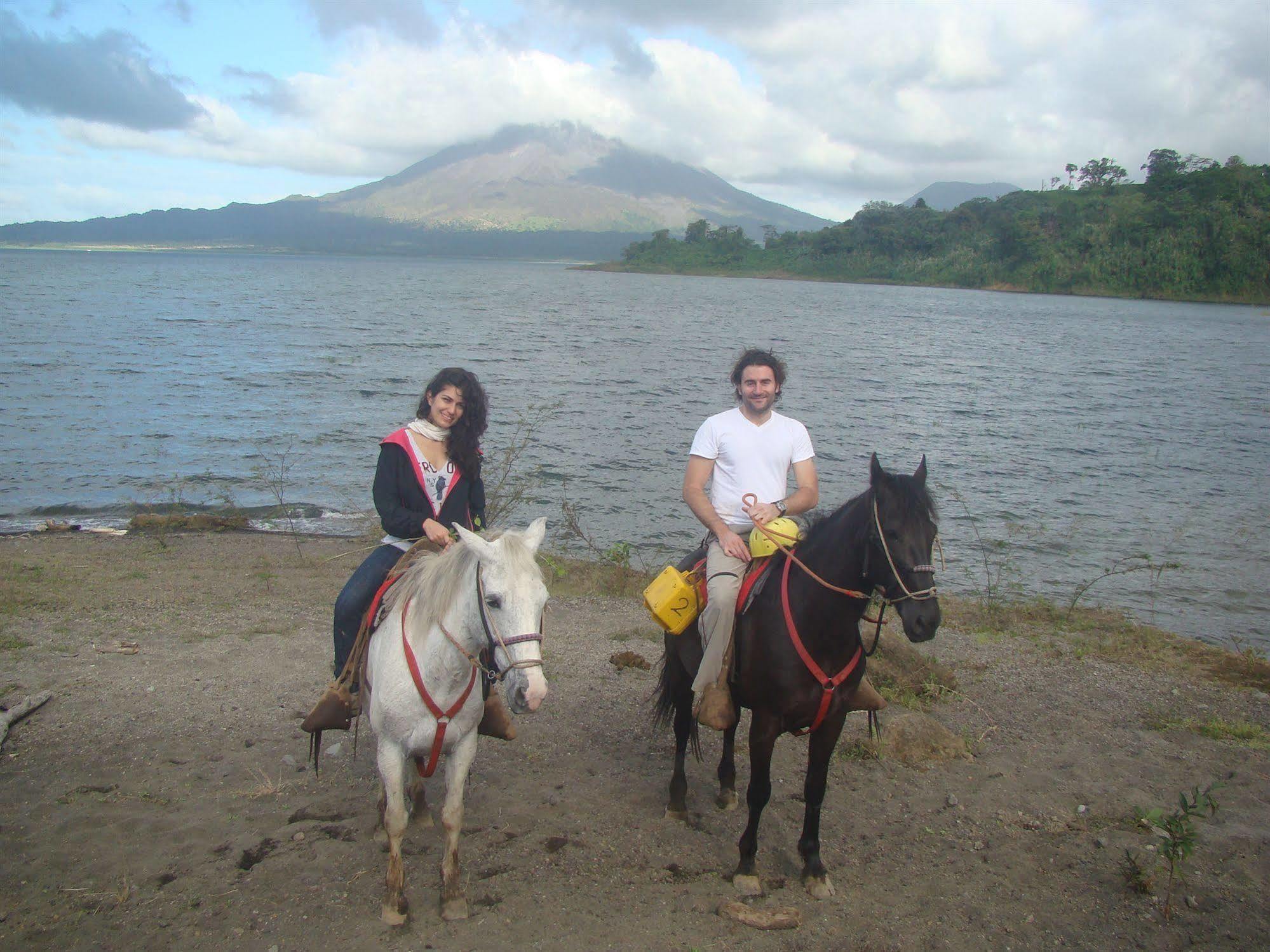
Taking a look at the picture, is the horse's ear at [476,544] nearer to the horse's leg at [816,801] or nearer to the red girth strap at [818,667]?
the red girth strap at [818,667]

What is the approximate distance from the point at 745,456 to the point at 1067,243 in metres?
120

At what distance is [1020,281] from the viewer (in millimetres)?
112562

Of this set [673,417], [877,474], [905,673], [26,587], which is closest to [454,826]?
[877,474]

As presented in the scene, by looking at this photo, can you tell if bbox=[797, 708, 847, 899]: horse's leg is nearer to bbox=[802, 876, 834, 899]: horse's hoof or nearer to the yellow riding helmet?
bbox=[802, 876, 834, 899]: horse's hoof

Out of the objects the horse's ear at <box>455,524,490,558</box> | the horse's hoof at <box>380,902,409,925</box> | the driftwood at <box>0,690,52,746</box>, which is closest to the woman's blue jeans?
the horse's ear at <box>455,524,490,558</box>

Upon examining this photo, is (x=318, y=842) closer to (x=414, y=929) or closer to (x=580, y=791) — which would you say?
(x=414, y=929)

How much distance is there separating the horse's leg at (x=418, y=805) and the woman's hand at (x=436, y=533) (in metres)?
1.68

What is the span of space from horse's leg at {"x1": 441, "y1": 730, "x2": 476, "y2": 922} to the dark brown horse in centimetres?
163

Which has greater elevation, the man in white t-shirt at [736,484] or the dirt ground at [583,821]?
the man in white t-shirt at [736,484]

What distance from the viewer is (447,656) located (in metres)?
4.25

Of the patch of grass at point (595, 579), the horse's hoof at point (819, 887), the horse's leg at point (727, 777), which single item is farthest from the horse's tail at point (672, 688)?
the patch of grass at point (595, 579)

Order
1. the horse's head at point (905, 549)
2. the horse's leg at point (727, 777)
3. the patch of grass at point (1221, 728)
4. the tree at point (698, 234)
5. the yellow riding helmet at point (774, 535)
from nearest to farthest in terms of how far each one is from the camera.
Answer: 1. the horse's head at point (905, 549)
2. the yellow riding helmet at point (774, 535)
3. the horse's leg at point (727, 777)
4. the patch of grass at point (1221, 728)
5. the tree at point (698, 234)

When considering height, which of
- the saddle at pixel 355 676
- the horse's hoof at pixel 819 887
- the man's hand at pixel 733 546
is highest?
the man's hand at pixel 733 546

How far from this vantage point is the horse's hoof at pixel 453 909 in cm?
444
